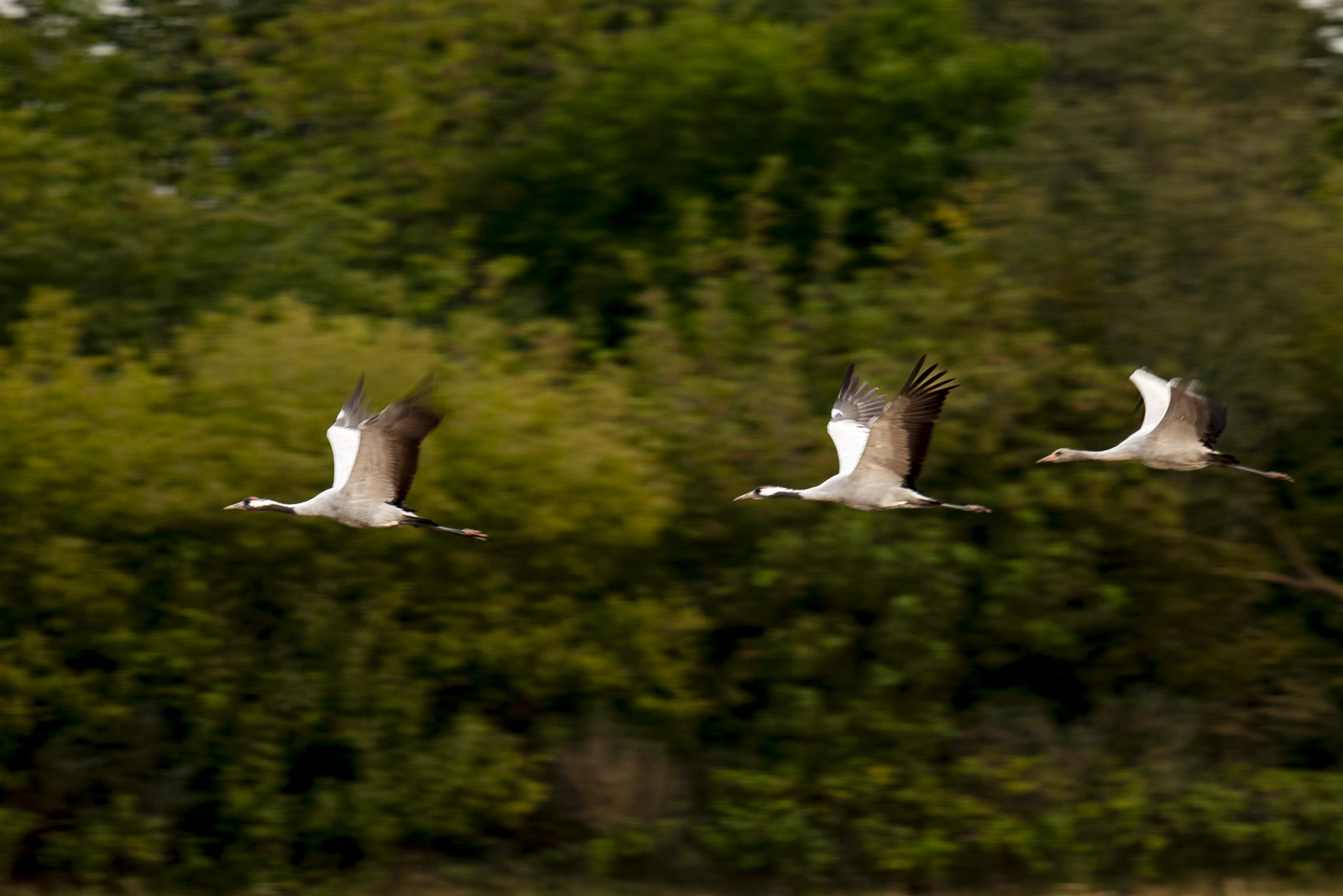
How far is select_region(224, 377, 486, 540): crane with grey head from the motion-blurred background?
497 cm

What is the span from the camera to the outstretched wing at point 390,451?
1284 cm

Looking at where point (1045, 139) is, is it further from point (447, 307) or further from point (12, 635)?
point (12, 635)

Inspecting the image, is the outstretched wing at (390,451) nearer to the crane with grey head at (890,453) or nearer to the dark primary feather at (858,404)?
the crane with grey head at (890,453)

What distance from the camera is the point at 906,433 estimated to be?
12.9 meters

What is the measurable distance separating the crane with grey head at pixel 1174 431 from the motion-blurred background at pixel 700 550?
649 cm

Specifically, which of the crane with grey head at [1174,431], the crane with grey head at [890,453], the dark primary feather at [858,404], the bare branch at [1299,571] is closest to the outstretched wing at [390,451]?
the crane with grey head at [890,453]

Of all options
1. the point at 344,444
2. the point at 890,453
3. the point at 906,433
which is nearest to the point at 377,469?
the point at 344,444

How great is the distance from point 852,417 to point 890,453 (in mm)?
1329

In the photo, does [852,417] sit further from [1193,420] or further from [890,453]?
[1193,420]

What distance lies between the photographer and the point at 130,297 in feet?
76.8

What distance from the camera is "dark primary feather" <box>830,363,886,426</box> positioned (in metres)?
14.3

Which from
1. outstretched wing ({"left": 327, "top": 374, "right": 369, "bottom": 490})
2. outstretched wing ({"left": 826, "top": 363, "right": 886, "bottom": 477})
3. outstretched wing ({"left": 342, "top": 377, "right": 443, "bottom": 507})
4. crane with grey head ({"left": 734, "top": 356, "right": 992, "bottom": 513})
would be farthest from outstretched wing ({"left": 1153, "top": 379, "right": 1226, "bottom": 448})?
outstretched wing ({"left": 327, "top": 374, "right": 369, "bottom": 490})

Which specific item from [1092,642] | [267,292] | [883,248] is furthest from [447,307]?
[1092,642]

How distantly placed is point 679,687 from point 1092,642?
5252 millimetres
